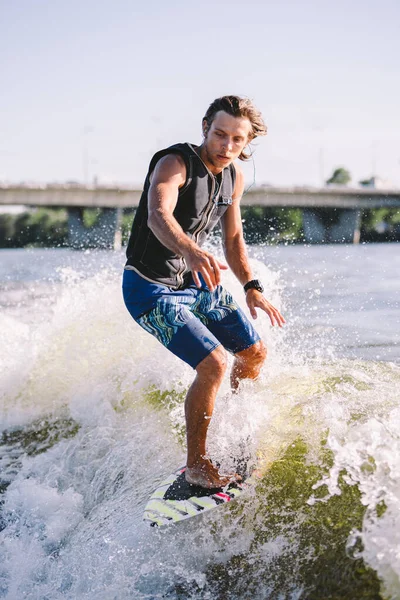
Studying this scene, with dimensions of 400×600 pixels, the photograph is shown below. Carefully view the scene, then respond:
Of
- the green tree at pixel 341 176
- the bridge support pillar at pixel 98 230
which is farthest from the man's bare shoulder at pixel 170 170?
the green tree at pixel 341 176

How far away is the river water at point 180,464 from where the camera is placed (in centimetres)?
361

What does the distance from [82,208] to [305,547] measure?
46.8m

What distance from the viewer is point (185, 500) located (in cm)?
420

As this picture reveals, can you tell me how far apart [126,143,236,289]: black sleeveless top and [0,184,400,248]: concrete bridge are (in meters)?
39.7

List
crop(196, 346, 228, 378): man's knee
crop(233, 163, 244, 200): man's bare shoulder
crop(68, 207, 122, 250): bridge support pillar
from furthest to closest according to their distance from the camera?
crop(68, 207, 122, 250): bridge support pillar < crop(233, 163, 244, 200): man's bare shoulder < crop(196, 346, 228, 378): man's knee

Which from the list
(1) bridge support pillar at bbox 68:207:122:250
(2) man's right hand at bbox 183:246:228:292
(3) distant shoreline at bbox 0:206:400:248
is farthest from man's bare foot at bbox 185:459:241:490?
(1) bridge support pillar at bbox 68:207:122:250

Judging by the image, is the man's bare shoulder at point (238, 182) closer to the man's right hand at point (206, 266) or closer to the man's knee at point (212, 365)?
the man's right hand at point (206, 266)

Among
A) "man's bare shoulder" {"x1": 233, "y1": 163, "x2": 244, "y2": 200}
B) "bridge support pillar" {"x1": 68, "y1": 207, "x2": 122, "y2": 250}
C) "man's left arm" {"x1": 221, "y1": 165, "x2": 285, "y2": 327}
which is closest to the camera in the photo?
"man's bare shoulder" {"x1": 233, "y1": 163, "x2": 244, "y2": 200}

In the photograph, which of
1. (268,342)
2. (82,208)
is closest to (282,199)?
(82,208)

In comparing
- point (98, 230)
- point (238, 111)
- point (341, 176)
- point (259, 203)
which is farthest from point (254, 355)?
point (341, 176)

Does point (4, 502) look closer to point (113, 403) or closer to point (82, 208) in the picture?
point (113, 403)

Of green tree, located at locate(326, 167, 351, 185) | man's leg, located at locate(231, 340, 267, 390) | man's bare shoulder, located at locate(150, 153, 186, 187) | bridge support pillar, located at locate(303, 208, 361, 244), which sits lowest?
green tree, located at locate(326, 167, 351, 185)

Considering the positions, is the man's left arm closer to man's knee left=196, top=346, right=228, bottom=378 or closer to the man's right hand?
man's knee left=196, top=346, right=228, bottom=378

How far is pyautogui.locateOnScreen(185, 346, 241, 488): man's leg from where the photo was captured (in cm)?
410
